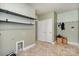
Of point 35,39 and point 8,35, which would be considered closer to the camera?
point 8,35

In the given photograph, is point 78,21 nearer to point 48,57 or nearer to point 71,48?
point 71,48

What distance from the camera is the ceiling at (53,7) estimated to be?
1431 millimetres

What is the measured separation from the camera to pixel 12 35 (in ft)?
4.57

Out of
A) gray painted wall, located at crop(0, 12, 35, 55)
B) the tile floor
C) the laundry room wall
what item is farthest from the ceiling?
the tile floor

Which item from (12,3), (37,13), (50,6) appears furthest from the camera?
(37,13)

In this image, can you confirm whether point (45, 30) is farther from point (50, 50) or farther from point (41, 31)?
point (50, 50)

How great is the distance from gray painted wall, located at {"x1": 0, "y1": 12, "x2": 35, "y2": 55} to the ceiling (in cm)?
39

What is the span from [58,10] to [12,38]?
1.03 metres

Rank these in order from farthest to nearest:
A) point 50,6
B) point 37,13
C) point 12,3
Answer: point 37,13
point 50,6
point 12,3

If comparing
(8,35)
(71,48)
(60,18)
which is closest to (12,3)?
(8,35)

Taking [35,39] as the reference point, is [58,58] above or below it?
below

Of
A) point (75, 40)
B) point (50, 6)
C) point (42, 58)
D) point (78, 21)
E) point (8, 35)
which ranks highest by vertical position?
point (50, 6)

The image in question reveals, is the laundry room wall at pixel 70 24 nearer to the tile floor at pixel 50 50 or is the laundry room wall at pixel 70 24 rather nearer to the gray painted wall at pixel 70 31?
the gray painted wall at pixel 70 31

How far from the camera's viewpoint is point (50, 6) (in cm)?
149
